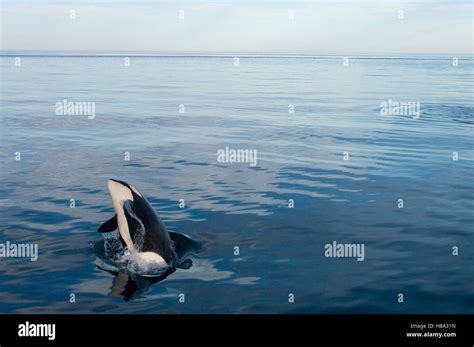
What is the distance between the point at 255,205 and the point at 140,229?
511cm

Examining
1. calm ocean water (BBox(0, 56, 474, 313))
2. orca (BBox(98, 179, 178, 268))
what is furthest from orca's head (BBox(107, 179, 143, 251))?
calm ocean water (BBox(0, 56, 474, 313))

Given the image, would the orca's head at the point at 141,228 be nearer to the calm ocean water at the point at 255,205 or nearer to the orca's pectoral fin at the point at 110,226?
the orca's pectoral fin at the point at 110,226

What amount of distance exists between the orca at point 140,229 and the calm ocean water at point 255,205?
0.66m

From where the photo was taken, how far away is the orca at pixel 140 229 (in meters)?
13.9

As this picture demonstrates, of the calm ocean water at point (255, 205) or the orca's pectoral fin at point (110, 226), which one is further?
the orca's pectoral fin at point (110, 226)

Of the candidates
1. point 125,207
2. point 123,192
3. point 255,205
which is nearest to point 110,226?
point 125,207

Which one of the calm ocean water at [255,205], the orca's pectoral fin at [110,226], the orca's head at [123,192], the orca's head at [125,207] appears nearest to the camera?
the calm ocean water at [255,205]

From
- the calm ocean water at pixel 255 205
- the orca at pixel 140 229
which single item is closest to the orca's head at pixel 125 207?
the orca at pixel 140 229

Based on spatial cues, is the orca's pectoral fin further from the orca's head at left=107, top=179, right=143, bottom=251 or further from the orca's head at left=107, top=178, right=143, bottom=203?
the orca's head at left=107, top=178, right=143, bottom=203

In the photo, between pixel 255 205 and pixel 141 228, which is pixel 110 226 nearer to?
pixel 141 228

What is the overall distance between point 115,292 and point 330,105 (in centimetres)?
3277

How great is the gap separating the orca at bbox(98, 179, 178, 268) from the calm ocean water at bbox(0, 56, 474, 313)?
2.16ft

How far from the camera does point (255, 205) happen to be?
18.5 meters

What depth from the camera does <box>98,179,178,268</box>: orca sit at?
13.9 m
